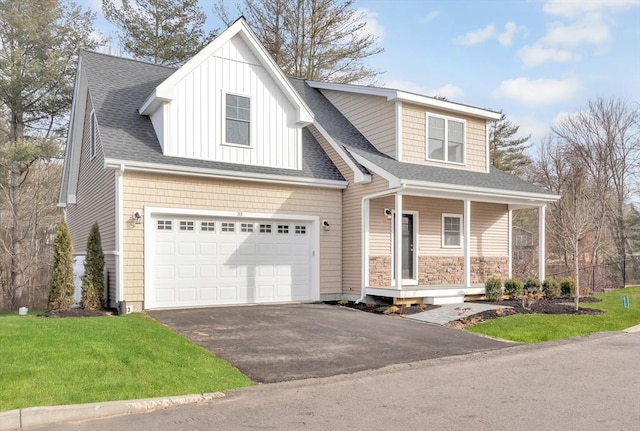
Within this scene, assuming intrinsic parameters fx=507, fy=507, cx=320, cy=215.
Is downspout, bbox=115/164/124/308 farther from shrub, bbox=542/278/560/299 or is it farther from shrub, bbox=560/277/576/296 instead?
shrub, bbox=560/277/576/296

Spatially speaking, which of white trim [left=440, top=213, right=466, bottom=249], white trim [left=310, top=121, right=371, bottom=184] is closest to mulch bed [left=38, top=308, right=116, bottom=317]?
white trim [left=310, top=121, right=371, bottom=184]

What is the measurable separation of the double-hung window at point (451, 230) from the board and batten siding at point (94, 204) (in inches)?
371

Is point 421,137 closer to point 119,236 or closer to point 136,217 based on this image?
point 136,217

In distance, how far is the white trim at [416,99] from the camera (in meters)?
14.4

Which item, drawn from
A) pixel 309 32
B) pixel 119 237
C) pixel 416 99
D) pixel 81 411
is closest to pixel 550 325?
pixel 416 99

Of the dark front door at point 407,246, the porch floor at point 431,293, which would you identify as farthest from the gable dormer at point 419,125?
the porch floor at point 431,293

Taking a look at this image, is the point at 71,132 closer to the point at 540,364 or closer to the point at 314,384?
the point at 314,384

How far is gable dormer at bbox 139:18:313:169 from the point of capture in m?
12.3

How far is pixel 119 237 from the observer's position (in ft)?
36.4

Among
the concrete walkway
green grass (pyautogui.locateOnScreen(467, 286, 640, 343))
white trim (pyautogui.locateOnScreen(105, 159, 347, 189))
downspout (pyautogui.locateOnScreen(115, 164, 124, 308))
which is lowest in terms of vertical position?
green grass (pyautogui.locateOnScreen(467, 286, 640, 343))

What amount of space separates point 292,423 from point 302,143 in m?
10.9

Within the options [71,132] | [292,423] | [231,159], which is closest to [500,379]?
[292,423]

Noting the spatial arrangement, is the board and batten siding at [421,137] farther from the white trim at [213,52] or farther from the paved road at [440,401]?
the paved road at [440,401]

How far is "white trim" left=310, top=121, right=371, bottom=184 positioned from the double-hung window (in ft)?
11.5
